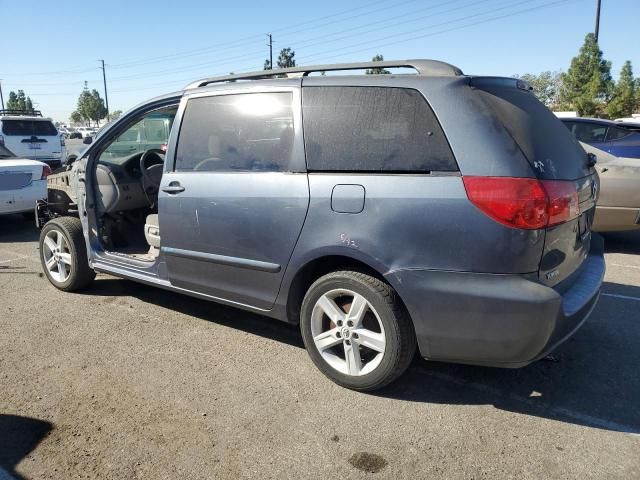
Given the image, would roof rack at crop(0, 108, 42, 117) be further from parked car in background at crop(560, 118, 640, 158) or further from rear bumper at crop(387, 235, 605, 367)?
rear bumper at crop(387, 235, 605, 367)

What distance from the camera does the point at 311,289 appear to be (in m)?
3.15

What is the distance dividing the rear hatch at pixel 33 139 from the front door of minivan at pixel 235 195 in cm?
1263

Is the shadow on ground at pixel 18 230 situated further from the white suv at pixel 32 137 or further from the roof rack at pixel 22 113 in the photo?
the roof rack at pixel 22 113

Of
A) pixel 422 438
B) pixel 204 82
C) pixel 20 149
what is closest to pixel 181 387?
pixel 422 438

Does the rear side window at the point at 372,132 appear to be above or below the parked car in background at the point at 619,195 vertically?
above

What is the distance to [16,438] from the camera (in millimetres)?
2668

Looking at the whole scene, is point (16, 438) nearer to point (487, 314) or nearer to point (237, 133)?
point (237, 133)

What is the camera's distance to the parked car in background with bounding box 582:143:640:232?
6.13 metres

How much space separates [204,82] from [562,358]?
3270 mm

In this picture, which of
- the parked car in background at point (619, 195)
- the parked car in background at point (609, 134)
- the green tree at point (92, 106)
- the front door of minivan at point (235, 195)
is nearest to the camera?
the front door of minivan at point (235, 195)

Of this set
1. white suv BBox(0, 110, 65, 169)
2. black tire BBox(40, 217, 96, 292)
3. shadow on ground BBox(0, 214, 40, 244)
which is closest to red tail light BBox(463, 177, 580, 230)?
black tire BBox(40, 217, 96, 292)

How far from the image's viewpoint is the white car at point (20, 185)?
303 inches

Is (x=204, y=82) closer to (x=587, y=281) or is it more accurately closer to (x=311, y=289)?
(x=311, y=289)

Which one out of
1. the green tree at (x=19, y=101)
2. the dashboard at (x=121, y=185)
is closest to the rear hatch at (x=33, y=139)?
the dashboard at (x=121, y=185)
